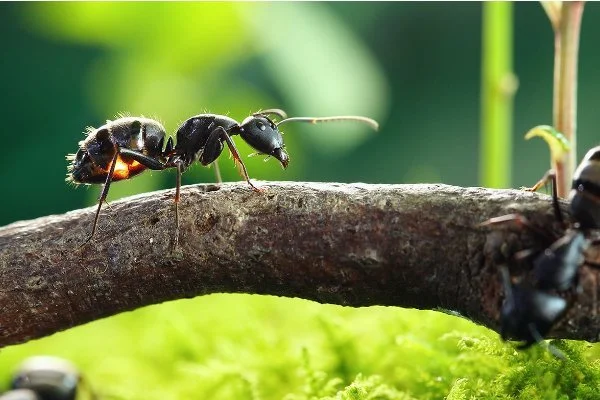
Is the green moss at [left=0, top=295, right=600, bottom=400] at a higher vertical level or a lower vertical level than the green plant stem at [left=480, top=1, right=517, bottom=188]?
lower

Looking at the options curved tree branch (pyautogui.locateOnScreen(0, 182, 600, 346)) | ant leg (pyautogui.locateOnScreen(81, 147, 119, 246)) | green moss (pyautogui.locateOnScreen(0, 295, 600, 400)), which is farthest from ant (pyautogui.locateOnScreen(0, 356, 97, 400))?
ant leg (pyautogui.locateOnScreen(81, 147, 119, 246))

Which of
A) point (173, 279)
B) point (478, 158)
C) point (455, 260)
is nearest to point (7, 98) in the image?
point (478, 158)

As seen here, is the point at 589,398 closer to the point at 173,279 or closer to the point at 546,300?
the point at 546,300

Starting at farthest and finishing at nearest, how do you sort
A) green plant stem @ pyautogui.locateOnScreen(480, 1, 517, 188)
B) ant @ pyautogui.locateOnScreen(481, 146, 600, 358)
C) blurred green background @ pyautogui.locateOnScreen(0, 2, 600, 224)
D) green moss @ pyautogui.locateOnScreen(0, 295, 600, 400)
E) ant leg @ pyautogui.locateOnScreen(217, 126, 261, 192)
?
1. blurred green background @ pyautogui.locateOnScreen(0, 2, 600, 224)
2. green plant stem @ pyautogui.locateOnScreen(480, 1, 517, 188)
3. ant leg @ pyautogui.locateOnScreen(217, 126, 261, 192)
4. green moss @ pyautogui.locateOnScreen(0, 295, 600, 400)
5. ant @ pyautogui.locateOnScreen(481, 146, 600, 358)

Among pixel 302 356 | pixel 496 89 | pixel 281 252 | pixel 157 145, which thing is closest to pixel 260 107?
pixel 496 89

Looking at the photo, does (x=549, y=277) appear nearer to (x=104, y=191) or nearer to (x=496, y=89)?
(x=104, y=191)

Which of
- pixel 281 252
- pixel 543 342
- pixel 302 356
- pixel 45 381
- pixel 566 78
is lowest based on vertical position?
pixel 45 381

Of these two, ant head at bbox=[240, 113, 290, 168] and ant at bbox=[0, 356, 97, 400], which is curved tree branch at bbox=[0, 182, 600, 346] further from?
ant at bbox=[0, 356, 97, 400]
